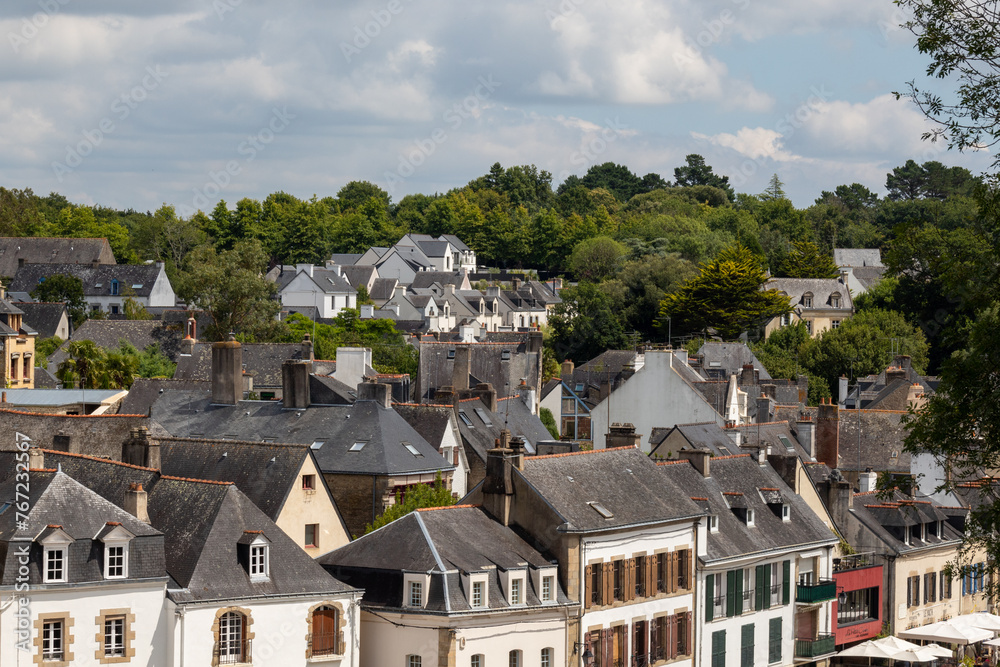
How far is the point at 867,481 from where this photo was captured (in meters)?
58.3

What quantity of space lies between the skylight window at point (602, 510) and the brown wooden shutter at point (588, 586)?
1.55 m

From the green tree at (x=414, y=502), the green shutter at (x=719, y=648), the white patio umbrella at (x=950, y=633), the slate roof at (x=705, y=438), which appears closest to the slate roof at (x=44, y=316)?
the slate roof at (x=705, y=438)

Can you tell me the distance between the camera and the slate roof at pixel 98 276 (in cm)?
11531

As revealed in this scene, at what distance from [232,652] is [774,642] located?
821 inches

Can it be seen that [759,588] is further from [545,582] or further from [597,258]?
[597,258]

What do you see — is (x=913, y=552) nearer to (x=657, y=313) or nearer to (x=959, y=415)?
(x=959, y=415)

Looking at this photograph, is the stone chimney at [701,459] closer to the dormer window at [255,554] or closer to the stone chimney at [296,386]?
the stone chimney at [296,386]

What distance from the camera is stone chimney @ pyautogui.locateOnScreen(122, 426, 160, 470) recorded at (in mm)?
39375

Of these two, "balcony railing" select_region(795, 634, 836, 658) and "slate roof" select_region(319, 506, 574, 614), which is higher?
"slate roof" select_region(319, 506, 574, 614)

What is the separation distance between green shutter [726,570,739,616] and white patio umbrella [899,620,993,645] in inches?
324

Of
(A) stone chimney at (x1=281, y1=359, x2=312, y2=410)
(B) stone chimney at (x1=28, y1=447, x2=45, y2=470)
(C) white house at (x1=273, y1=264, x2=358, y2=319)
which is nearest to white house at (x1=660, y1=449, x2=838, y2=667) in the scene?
(A) stone chimney at (x1=281, y1=359, x2=312, y2=410)

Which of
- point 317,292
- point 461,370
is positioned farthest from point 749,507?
point 317,292

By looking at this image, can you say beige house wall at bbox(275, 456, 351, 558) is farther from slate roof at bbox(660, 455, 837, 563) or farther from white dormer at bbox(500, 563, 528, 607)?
slate roof at bbox(660, 455, 837, 563)

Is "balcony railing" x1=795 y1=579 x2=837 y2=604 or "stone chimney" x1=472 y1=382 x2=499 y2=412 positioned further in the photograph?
"stone chimney" x1=472 y1=382 x2=499 y2=412
